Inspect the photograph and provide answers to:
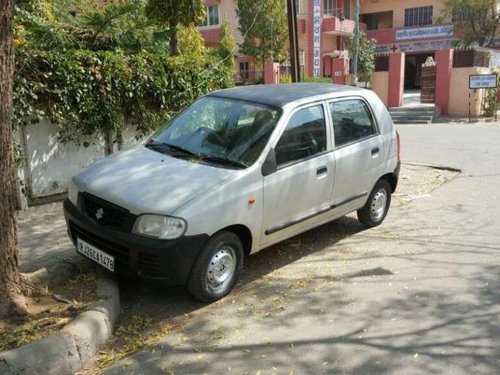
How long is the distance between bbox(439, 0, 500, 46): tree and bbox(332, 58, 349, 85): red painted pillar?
11.2m

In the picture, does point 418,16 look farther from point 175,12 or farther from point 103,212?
point 103,212

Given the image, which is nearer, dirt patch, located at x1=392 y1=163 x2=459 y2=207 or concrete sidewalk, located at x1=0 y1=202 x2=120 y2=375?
concrete sidewalk, located at x1=0 y1=202 x2=120 y2=375

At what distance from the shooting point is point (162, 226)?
399 centimetres

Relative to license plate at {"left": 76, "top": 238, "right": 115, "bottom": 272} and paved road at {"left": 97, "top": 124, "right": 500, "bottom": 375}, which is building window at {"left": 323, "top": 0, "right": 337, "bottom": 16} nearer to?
paved road at {"left": 97, "top": 124, "right": 500, "bottom": 375}

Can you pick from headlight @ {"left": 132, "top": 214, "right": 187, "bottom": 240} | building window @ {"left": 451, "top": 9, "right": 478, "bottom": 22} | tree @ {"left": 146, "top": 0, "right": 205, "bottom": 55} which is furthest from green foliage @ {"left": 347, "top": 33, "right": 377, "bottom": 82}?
headlight @ {"left": 132, "top": 214, "right": 187, "bottom": 240}

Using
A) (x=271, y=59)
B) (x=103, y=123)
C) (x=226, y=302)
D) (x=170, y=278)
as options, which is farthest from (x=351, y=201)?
(x=271, y=59)

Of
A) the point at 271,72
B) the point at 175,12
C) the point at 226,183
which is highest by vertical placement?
the point at 175,12

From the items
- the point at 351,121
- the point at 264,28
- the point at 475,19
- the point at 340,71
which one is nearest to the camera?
the point at 351,121

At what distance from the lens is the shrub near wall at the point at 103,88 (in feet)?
21.0

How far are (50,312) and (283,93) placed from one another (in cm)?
307

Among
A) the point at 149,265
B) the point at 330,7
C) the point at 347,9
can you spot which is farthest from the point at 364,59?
the point at 149,265

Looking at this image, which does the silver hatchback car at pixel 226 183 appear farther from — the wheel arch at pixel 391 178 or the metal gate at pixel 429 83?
the metal gate at pixel 429 83

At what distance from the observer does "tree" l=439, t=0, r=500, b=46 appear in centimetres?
3431

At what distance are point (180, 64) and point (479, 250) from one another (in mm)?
5103
